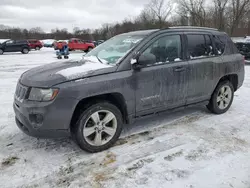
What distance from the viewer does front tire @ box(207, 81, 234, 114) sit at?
4.56 m

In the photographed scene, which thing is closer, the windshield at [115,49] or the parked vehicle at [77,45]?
the windshield at [115,49]

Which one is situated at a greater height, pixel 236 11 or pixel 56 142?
pixel 236 11

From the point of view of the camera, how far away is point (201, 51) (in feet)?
13.7

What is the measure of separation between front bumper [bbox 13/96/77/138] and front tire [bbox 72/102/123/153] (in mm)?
182

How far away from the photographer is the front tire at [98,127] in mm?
3041

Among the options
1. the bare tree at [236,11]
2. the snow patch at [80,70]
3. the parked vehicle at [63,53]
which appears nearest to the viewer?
the snow patch at [80,70]

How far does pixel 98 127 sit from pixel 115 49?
139 centimetres

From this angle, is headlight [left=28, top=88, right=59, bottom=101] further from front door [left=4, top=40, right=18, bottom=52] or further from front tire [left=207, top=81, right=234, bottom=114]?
front door [left=4, top=40, right=18, bottom=52]

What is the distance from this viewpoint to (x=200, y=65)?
13.3ft

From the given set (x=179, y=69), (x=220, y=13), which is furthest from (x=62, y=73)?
(x=220, y=13)

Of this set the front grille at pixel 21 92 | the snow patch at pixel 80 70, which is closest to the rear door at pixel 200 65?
the snow patch at pixel 80 70

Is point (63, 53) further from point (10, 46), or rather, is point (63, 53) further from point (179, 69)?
point (179, 69)

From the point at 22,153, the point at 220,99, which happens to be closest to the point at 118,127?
the point at 22,153

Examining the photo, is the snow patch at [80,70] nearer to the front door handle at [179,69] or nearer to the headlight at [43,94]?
the headlight at [43,94]
